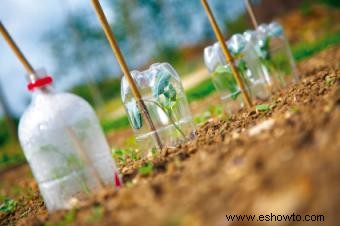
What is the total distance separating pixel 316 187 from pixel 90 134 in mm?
1688

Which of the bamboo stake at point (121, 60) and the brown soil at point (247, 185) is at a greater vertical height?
the bamboo stake at point (121, 60)

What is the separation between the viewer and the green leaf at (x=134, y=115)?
4.20 m

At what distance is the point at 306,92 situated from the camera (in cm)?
442

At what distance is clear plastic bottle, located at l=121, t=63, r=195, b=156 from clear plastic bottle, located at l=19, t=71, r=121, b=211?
954mm

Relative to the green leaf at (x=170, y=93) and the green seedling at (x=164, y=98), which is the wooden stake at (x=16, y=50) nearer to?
the green seedling at (x=164, y=98)

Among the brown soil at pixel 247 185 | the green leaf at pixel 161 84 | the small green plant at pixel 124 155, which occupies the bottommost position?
the small green plant at pixel 124 155

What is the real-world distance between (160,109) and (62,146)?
4.91ft

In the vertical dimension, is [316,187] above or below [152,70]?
below

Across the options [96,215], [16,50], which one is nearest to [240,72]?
[16,50]

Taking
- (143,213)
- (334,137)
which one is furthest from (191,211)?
(334,137)

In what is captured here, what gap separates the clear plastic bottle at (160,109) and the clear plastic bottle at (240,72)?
47.8 inches

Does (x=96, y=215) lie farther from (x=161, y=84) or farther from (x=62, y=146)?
(x=161, y=84)

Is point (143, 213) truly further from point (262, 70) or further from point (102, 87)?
point (102, 87)

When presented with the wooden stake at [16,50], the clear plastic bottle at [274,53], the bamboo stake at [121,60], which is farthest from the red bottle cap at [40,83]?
the clear plastic bottle at [274,53]
